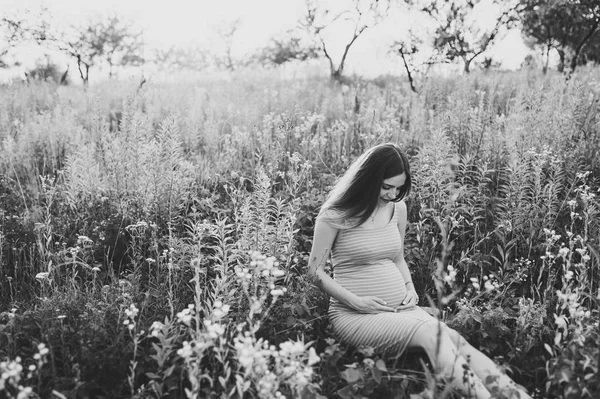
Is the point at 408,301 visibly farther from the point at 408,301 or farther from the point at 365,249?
the point at 365,249

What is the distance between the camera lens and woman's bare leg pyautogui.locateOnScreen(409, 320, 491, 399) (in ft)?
7.51

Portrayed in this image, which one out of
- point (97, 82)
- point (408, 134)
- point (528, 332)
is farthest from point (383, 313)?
point (97, 82)

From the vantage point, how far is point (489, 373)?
7.70 ft

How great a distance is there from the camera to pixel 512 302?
3.64 m

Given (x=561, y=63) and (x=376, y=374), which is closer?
(x=376, y=374)

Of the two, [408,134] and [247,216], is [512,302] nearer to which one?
[247,216]

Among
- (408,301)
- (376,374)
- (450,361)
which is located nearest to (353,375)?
(376,374)

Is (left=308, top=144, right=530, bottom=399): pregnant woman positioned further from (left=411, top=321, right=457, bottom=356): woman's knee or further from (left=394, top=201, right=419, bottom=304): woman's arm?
(left=411, top=321, right=457, bottom=356): woman's knee

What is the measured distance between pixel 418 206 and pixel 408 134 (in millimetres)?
1872

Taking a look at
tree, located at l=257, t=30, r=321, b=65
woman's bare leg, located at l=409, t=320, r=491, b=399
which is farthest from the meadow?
tree, located at l=257, t=30, r=321, b=65

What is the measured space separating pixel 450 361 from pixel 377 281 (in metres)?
0.88

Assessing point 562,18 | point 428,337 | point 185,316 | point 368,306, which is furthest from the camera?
point 562,18

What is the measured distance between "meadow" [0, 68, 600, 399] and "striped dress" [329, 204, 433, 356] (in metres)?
0.15

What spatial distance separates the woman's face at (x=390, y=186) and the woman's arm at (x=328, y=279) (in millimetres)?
400
